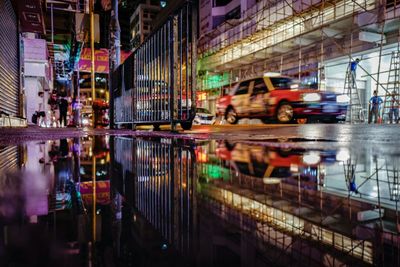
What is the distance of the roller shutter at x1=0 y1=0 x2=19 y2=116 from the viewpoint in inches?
369

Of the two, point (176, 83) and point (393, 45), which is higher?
point (393, 45)

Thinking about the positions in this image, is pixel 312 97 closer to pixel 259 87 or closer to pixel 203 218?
pixel 259 87

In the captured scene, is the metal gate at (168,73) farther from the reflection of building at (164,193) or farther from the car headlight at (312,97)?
the car headlight at (312,97)

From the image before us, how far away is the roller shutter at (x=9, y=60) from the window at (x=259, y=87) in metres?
6.75

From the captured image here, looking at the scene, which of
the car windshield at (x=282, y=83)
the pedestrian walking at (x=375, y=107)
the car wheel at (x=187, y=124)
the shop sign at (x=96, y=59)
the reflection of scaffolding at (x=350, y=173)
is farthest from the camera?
the shop sign at (x=96, y=59)

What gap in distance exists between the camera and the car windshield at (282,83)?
32.1 ft

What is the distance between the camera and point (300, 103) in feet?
30.1

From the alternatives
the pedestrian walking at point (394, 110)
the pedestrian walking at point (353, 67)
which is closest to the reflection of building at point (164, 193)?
the pedestrian walking at point (394, 110)

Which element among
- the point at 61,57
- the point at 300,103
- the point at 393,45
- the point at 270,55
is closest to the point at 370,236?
the point at 300,103

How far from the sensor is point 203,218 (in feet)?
2.53

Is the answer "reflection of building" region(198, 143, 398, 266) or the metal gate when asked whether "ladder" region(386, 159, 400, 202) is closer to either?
"reflection of building" region(198, 143, 398, 266)

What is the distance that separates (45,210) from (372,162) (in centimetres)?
149

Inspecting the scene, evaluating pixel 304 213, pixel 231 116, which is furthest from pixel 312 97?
pixel 304 213

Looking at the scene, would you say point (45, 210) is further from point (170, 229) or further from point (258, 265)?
point (258, 265)
